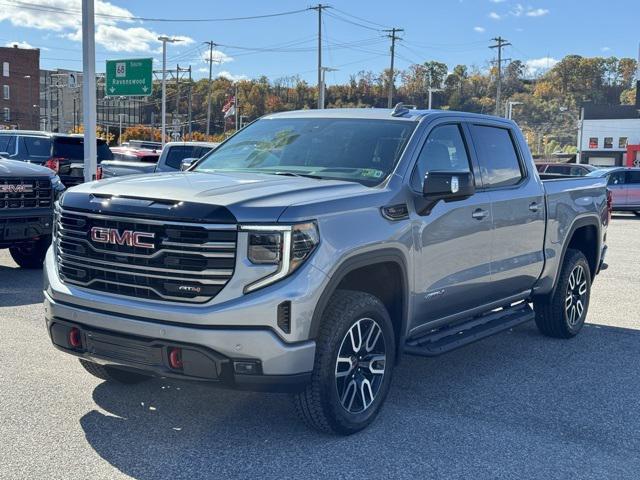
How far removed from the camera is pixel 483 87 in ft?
388

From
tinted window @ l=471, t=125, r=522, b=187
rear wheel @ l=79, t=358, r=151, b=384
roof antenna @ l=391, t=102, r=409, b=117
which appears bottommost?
rear wheel @ l=79, t=358, r=151, b=384

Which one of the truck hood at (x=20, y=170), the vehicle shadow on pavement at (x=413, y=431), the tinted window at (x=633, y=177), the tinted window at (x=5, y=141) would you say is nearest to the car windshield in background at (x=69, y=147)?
the tinted window at (x=5, y=141)

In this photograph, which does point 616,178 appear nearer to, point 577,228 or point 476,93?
point 577,228

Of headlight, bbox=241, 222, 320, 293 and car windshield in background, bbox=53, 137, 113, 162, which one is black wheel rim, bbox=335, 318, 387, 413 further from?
car windshield in background, bbox=53, 137, 113, 162

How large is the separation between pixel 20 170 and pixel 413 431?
6875 mm

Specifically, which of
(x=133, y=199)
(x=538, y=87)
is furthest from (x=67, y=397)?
(x=538, y=87)

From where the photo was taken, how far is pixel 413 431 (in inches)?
184

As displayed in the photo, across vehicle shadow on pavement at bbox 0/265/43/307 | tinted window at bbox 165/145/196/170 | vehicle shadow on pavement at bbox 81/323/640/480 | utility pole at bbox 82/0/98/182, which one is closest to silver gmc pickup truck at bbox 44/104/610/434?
vehicle shadow on pavement at bbox 81/323/640/480

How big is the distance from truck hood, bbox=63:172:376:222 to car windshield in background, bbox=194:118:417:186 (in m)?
0.28

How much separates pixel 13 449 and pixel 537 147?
130 m

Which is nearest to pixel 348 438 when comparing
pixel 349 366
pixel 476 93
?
pixel 349 366

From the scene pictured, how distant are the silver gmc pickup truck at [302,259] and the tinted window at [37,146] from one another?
1204 cm

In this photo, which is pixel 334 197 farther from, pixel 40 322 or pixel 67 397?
pixel 40 322

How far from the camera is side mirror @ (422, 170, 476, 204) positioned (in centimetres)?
489
